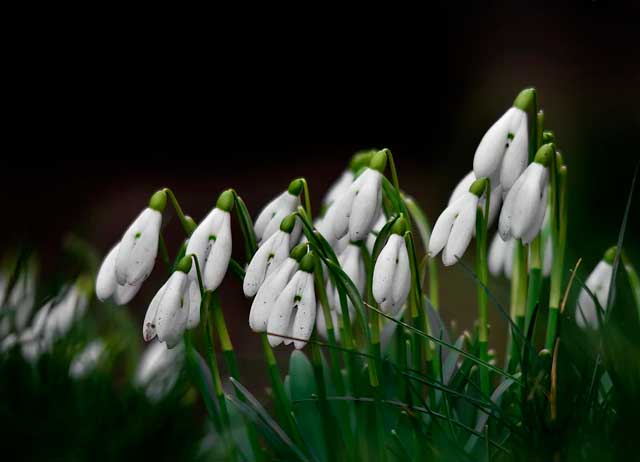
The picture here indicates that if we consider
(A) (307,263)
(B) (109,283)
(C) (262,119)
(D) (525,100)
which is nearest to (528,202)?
(D) (525,100)

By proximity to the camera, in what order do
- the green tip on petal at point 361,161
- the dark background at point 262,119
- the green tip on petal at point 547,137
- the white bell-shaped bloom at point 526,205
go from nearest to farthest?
the white bell-shaped bloom at point 526,205 < the green tip on petal at point 547,137 < the green tip on petal at point 361,161 < the dark background at point 262,119

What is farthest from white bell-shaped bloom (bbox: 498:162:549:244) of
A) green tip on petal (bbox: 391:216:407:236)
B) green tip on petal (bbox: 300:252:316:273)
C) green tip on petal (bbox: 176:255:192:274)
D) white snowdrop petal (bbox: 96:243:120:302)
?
white snowdrop petal (bbox: 96:243:120:302)

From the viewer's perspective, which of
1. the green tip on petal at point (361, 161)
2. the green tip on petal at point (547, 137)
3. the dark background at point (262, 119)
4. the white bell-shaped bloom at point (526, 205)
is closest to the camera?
the white bell-shaped bloom at point (526, 205)

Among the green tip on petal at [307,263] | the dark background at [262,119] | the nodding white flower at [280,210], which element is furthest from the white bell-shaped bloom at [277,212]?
the dark background at [262,119]

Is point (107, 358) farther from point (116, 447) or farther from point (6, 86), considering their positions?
point (6, 86)

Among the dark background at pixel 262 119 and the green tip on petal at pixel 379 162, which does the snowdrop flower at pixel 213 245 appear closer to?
the green tip on petal at pixel 379 162

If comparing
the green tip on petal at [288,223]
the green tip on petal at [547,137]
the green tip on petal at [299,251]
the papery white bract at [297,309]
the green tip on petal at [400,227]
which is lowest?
the papery white bract at [297,309]

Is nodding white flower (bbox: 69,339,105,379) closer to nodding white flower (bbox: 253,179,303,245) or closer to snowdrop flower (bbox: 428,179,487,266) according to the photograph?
nodding white flower (bbox: 253,179,303,245)
